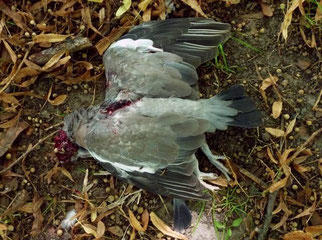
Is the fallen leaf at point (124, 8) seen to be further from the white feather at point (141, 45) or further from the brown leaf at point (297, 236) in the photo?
the brown leaf at point (297, 236)

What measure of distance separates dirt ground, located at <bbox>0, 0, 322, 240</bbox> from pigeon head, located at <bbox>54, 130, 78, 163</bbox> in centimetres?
18

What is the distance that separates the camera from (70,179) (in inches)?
123

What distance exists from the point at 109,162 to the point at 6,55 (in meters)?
0.98

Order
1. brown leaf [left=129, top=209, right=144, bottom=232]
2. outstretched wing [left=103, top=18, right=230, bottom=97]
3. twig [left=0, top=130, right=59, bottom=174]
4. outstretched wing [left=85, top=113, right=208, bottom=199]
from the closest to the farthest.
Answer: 1. outstretched wing [left=85, top=113, right=208, bottom=199]
2. outstretched wing [left=103, top=18, right=230, bottom=97]
3. brown leaf [left=129, top=209, right=144, bottom=232]
4. twig [left=0, top=130, right=59, bottom=174]

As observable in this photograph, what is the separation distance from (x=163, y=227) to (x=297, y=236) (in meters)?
0.71

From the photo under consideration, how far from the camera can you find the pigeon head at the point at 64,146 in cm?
294

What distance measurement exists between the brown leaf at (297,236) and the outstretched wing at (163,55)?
0.89m

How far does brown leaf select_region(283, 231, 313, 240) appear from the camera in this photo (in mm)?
2791

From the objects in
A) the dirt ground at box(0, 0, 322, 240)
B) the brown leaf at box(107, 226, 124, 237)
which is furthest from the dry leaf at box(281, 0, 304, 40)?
the brown leaf at box(107, 226, 124, 237)

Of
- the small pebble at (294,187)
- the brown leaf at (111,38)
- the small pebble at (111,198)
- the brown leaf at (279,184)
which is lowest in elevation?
the small pebble at (111,198)

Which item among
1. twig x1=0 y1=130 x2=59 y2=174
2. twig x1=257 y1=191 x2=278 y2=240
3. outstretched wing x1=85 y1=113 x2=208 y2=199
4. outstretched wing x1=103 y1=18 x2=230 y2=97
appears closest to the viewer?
outstretched wing x1=85 y1=113 x2=208 y2=199

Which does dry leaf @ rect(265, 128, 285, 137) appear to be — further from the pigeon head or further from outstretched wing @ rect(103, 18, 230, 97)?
the pigeon head

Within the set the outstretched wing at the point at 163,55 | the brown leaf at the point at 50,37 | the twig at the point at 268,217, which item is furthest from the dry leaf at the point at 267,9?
the brown leaf at the point at 50,37

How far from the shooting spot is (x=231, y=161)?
3.01 meters
